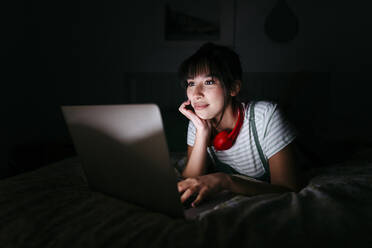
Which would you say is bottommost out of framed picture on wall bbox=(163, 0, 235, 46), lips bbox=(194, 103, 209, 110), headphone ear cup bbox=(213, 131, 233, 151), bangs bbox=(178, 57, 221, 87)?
headphone ear cup bbox=(213, 131, 233, 151)

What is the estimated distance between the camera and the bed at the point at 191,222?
18.6 inches

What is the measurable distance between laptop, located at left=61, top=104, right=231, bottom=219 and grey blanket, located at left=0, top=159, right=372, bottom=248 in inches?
1.5

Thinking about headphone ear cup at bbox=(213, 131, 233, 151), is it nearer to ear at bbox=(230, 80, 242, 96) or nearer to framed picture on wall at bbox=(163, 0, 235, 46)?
ear at bbox=(230, 80, 242, 96)

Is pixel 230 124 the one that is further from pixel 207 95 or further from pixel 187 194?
pixel 187 194

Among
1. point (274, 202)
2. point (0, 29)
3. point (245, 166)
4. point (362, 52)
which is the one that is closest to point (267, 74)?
point (362, 52)

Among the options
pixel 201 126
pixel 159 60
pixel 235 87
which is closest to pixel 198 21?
pixel 159 60

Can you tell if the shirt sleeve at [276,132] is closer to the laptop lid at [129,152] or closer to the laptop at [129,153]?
the laptop at [129,153]

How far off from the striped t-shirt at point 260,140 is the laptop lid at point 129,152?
21.0 inches

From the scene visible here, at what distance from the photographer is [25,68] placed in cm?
222

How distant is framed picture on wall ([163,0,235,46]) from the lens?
2170mm

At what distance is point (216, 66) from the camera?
3.45ft

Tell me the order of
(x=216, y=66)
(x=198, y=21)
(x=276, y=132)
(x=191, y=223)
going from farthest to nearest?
(x=198, y=21) → (x=216, y=66) → (x=276, y=132) → (x=191, y=223)

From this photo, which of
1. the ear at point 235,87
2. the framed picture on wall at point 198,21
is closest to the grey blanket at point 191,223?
the ear at point 235,87

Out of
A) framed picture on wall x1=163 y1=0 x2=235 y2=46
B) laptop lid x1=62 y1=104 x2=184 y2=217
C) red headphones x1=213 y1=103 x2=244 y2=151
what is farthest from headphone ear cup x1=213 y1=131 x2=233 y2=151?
framed picture on wall x1=163 y1=0 x2=235 y2=46
